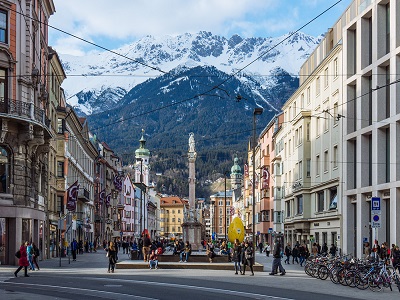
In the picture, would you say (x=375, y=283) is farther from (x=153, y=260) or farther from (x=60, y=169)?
(x=60, y=169)

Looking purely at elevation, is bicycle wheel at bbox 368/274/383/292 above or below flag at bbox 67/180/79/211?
below

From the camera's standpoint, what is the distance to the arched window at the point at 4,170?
47.2 metres

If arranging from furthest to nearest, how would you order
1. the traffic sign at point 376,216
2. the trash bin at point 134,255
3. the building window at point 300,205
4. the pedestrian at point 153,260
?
the building window at point 300,205 < the trash bin at point 134,255 < the pedestrian at point 153,260 < the traffic sign at point 376,216

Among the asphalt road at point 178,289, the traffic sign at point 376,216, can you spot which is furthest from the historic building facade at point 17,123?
the traffic sign at point 376,216

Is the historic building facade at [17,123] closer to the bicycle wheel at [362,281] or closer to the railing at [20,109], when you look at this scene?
the railing at [20,109]

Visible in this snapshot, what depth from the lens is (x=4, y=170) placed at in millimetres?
47406

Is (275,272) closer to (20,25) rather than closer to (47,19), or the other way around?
(20,25)

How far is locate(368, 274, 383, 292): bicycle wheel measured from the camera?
29.0m

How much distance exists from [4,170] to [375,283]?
86.7ft

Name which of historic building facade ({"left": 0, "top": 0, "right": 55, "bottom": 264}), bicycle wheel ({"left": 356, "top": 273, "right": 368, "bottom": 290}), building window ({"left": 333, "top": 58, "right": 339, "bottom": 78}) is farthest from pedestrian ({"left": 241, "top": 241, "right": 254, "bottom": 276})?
building window ({"left": 333, "top": 58, "right": 339, "bottom": 78})

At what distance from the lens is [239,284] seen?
31.3 m

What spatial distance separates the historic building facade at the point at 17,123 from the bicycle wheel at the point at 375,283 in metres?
25.5

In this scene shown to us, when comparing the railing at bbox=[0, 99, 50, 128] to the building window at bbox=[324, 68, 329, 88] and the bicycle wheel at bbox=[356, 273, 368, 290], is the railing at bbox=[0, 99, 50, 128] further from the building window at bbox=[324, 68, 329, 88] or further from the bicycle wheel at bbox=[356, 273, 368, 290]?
the bicycle wheel at bbox=[356, 273, 368, 290]

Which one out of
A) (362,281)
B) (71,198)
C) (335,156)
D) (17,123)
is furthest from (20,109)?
(362,281)
